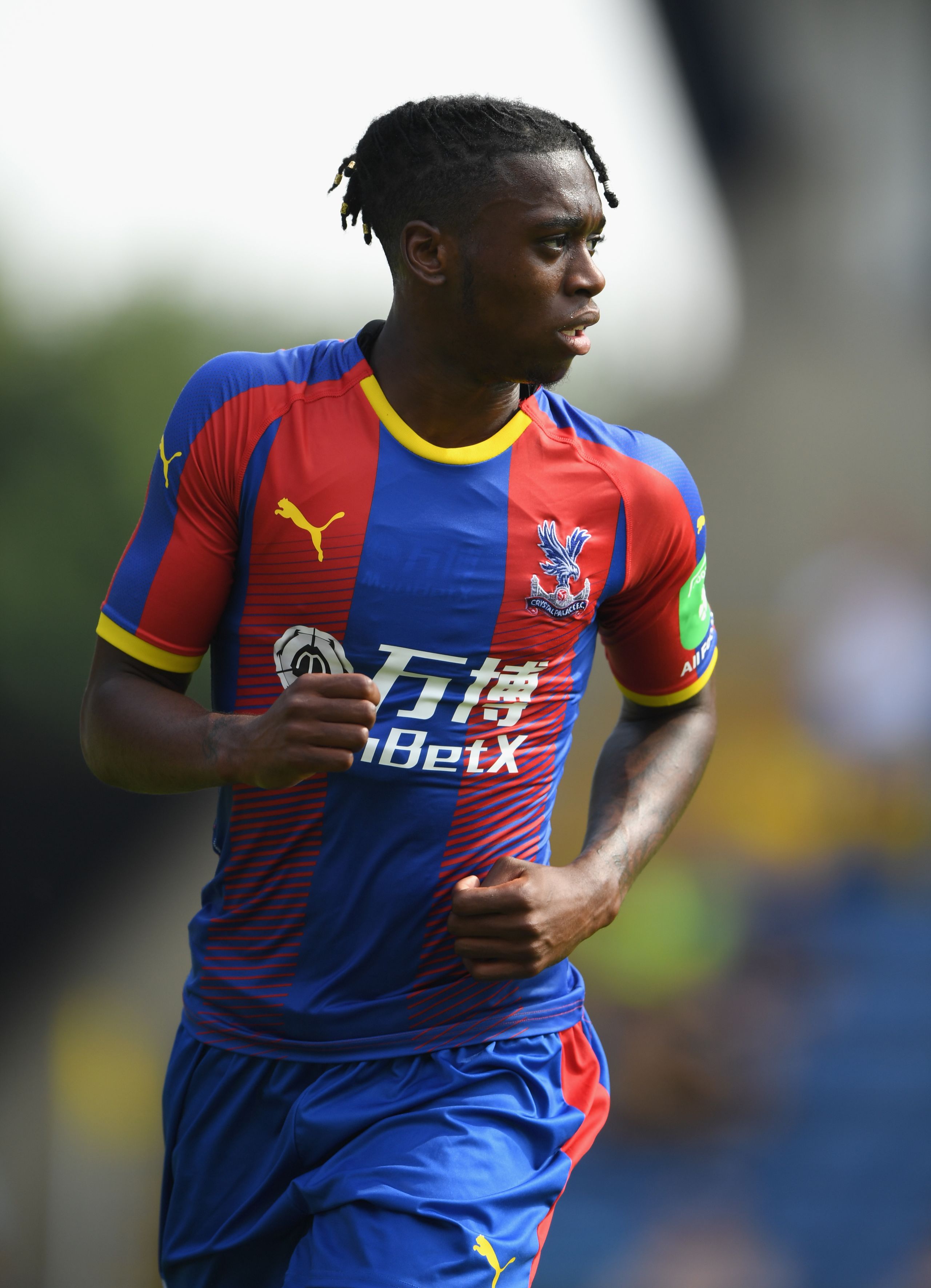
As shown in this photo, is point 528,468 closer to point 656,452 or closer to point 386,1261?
point 656,452

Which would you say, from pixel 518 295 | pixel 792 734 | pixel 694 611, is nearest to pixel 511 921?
pixel 694 611

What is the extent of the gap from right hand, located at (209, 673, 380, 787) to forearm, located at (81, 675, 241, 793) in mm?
101

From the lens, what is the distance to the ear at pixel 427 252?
182 cm

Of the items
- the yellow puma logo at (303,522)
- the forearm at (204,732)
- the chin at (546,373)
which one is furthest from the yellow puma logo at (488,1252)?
the chin at (546,373)

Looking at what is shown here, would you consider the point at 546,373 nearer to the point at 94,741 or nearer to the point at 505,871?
the point at 505,871

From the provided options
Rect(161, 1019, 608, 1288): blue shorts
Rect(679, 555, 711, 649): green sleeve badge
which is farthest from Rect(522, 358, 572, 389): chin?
Rect(161, 1019, 608, 1288): blue shorts

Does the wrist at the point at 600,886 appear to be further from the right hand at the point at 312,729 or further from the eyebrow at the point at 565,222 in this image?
the eyebrow at the point at 565,222

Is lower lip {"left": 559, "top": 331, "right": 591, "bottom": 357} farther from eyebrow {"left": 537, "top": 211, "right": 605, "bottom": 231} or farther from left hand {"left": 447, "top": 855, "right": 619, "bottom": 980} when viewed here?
left hand {"left": 447, "top": 855, "right": 619, "bottom": 980}

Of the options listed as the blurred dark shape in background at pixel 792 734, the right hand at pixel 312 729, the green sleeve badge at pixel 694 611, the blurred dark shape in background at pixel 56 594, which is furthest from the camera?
the blurred dark shape in background at pixel 792 734

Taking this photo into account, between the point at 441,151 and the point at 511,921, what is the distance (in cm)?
110

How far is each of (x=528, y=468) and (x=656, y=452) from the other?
26 cm

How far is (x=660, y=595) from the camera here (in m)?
2.08

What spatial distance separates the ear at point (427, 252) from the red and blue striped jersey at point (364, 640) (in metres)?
0.16

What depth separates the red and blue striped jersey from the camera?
1.78 metres
